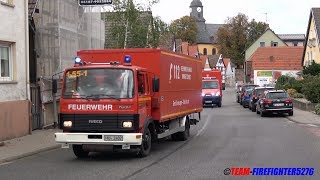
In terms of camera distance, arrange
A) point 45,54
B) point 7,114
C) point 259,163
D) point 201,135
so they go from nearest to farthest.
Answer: point 259,163
point 7,114
point 201,135
point 45,54

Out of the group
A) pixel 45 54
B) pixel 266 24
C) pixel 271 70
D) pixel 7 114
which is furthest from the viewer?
pixel 266 24

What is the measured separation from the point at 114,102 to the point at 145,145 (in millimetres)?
1556

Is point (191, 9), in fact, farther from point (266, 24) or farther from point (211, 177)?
point (211, 177)

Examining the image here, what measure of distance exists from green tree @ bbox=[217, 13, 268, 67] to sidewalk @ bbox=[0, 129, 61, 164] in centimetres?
8944

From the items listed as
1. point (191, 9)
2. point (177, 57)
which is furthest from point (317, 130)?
point (191, 9)

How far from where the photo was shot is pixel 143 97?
13695 millimetres

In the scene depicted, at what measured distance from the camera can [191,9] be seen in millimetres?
158250

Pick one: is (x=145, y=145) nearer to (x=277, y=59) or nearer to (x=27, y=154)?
(x=27, y=154)

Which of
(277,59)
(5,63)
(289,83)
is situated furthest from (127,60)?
(277,59)

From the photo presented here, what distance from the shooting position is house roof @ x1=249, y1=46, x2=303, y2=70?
250ft

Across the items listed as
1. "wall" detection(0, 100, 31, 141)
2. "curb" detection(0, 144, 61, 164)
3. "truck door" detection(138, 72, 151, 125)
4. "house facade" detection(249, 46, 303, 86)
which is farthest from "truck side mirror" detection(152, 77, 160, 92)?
"house facade" detection(249, 46, 303, 86)

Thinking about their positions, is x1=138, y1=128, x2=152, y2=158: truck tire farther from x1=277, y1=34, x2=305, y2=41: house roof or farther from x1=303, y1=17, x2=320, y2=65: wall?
x1=277, y1=34, x2=305, y2=41: house roof

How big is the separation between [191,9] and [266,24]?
48938mm

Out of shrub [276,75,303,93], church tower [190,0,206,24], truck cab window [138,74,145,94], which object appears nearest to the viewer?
truck cab window [138,74,145,94]
